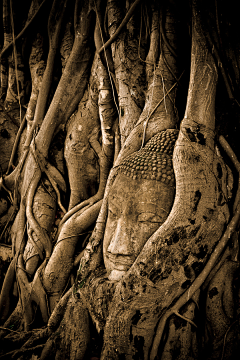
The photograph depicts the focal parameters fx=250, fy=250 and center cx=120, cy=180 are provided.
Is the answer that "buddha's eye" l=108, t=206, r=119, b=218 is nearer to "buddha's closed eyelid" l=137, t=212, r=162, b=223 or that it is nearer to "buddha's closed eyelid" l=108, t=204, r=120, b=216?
"buddha's closed eyelid" l=108, t=204, r=120, b=216

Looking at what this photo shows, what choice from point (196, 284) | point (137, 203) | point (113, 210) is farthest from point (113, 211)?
point (196, 284)

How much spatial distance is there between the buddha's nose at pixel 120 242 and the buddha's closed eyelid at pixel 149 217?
125 millimetres

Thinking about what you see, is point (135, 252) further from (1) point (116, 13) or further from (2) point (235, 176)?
(1) point (116, 13)

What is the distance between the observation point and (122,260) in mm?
1542

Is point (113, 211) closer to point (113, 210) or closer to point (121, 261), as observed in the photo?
point (113, 210)

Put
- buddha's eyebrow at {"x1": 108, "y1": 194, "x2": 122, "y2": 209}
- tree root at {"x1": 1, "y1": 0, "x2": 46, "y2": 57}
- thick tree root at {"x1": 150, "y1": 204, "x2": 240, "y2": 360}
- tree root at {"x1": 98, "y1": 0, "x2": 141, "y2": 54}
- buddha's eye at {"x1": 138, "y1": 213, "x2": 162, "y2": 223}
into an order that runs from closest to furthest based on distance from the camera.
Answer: thick tree root at {"x1": 150, "y1": 204, "x2": 240, "y2": 360}, buddha's eye at {"x1": 138, "y1": 213, "x2": 162, "y2": 223}, buddha's eyebrow at {"x1": 108, "y1": 194, "x2": 122, "y2": 209}, tree root at {"x1": 98, "y1": 0, "x2": 141, "y2": 54}, tree root at {"x1": 1, "y1": 0, "x2": 46, "y2": 57}

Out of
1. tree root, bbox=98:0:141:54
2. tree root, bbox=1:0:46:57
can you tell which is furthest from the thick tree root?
tree root, bbox=1:0:46:57

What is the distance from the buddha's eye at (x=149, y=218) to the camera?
1.51 m

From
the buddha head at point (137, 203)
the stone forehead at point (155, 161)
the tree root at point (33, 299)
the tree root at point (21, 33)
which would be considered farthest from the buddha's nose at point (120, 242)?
the tree root at point (21, 33)

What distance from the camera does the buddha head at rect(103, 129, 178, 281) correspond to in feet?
4.98

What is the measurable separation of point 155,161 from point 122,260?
2.13ft

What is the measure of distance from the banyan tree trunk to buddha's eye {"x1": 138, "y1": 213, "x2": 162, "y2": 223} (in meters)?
0.10

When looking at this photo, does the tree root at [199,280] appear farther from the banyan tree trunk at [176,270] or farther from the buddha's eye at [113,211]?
the buddha's eye at [113,211]

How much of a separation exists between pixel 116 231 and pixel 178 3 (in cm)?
167
